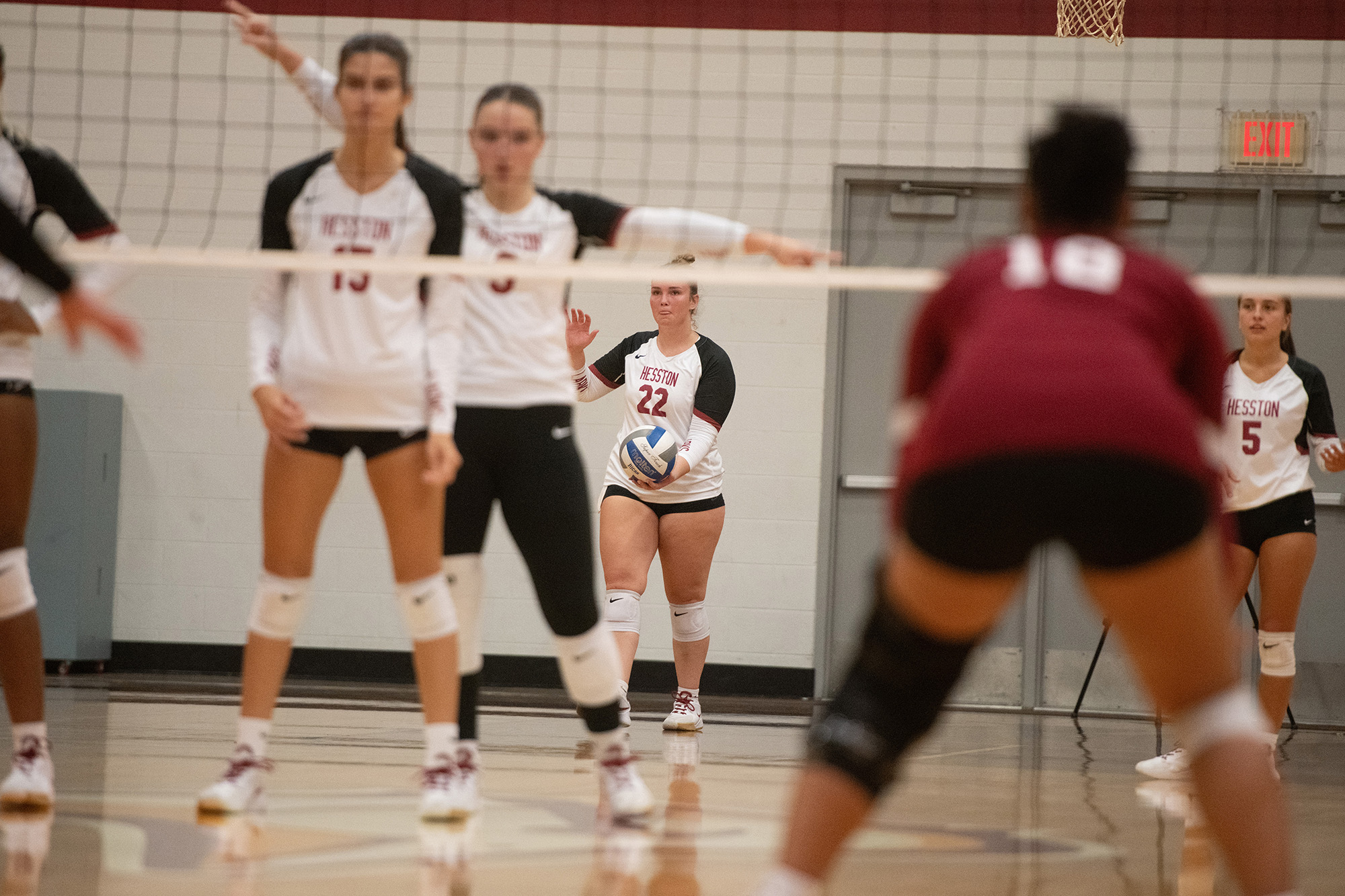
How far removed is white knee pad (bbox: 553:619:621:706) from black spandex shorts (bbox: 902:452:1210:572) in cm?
196

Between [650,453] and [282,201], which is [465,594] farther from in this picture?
[650,453]

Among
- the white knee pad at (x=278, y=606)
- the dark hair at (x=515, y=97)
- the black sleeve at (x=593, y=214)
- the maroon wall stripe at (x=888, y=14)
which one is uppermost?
the maroon wall stripe at (x=888, y=14)

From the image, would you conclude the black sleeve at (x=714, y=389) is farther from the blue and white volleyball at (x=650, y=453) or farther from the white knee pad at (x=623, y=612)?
the white knee pad at (x=623, y=612)

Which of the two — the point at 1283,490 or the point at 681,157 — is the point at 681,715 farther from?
the point at 681,157

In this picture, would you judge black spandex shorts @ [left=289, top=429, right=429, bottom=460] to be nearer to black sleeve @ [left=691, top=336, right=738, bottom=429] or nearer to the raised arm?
the raised arm

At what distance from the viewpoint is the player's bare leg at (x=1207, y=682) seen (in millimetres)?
2080

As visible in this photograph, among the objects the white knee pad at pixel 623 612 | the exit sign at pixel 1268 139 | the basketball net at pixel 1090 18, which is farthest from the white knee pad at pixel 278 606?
the exit sign at pixel 1268 139

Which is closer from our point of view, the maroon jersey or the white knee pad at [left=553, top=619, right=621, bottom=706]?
the maroon jersey

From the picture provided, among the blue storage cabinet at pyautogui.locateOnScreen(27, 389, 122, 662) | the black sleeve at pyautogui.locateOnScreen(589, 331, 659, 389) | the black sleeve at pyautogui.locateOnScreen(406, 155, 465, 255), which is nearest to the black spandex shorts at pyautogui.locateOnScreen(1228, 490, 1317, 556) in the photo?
the black sleeve at pyautogui.locateOnScreen(589, 331, 659, 389)

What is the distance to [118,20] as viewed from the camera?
30.1 feet

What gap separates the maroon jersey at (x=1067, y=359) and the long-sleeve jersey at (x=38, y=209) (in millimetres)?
2498

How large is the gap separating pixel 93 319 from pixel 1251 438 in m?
4.59

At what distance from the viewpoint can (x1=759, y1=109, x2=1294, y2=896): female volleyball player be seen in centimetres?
202

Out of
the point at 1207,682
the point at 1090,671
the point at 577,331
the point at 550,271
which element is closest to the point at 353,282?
the point at 550,271
